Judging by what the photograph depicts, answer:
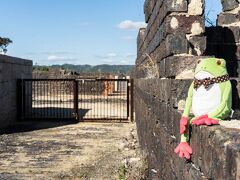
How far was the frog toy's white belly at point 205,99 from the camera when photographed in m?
3.34

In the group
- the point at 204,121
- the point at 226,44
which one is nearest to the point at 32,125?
the point at 226,44

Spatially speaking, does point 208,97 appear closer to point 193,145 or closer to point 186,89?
point 193,145

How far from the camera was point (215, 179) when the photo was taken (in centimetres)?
261

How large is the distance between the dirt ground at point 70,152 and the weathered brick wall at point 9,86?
2.11 feet

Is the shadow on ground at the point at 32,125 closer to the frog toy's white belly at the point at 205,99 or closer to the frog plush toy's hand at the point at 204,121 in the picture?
the frog toy's white belly at the point at 205,99

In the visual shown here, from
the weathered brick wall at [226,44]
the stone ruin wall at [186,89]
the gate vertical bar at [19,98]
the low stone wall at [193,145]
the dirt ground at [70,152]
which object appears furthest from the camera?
the gate vertical bar at [19,98]

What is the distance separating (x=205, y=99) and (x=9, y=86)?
15.5 meters

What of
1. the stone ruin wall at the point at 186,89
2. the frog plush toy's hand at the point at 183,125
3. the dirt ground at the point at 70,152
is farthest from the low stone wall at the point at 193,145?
the dirt ground at the point at 70,152

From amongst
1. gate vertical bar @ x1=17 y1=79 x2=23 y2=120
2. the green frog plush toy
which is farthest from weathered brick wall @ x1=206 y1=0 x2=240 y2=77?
gate vertical bar @ x1=17 y1=79 x2=23 y2=120

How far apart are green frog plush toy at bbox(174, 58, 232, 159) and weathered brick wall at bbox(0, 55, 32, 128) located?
44.7 ft

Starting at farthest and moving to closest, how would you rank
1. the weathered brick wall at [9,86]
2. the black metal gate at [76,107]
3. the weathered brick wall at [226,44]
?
the black metal gate at [76,107], the weathered brick wall at [9,86], the weathered brick wall at [226,44]

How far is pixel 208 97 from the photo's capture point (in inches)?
133

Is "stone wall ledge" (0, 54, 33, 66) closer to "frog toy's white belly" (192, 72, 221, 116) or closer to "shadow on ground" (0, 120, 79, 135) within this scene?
"shadow on ground" (0, 120, 79, 135)

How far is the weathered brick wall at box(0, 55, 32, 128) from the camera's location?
658 inches
